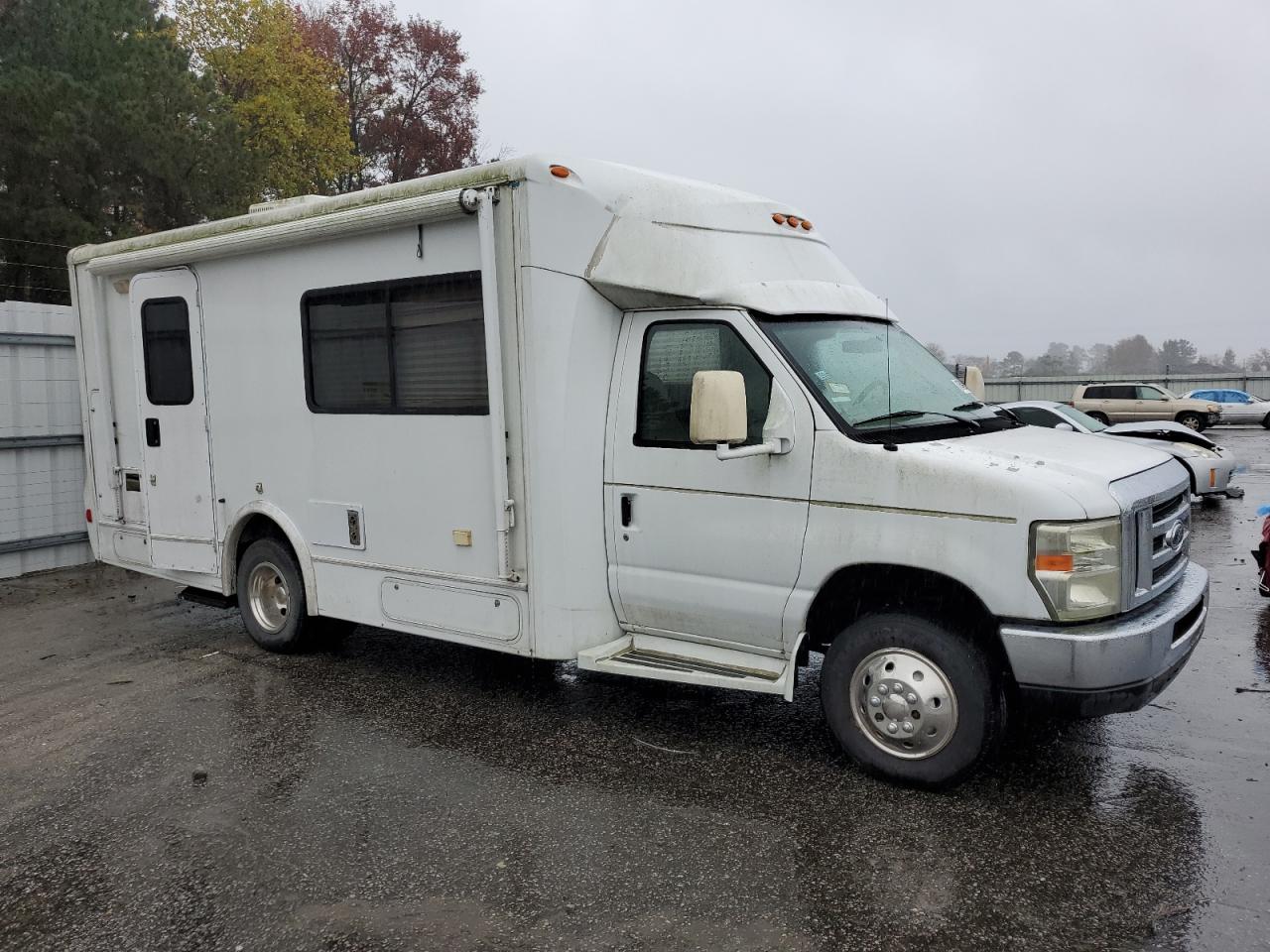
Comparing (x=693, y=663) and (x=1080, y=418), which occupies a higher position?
(x=1080, y=418)

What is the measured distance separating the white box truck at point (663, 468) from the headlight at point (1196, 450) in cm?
961

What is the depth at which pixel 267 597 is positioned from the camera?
6992 mm

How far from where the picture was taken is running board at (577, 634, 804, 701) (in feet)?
15.6

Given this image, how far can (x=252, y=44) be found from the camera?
27969mm

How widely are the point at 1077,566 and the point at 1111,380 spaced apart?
38.9 m

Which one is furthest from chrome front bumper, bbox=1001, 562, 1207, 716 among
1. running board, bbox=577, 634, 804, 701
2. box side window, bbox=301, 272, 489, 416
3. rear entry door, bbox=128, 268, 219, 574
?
rear entry door, bbox=128, 268, 219, 574

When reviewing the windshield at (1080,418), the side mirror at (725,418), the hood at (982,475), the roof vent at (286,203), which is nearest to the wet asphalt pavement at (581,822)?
the hood at (982,475)

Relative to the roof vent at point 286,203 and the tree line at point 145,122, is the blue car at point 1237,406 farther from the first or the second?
the roof vent at point 286,203

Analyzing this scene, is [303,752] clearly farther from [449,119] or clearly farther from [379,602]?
[449,119]

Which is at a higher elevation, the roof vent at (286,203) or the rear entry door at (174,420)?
the roof vent at (286,203)

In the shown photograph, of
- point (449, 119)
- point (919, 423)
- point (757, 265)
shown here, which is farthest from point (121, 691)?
point (449, 119)

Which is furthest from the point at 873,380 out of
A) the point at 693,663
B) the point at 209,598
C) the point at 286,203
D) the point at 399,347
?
the point at 209,598

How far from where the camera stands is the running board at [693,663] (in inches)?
187

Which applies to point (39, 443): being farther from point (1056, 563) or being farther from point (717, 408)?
point (1056, 563)
